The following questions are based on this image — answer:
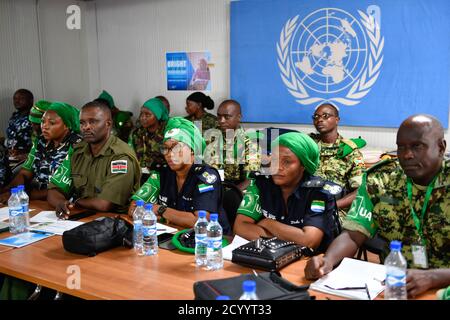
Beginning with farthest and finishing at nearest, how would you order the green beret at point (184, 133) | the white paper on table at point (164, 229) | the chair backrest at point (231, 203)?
the chair backrest at point (231, 203) < the green beret at point (184, 133) < the white paper on table at point (164, 229)

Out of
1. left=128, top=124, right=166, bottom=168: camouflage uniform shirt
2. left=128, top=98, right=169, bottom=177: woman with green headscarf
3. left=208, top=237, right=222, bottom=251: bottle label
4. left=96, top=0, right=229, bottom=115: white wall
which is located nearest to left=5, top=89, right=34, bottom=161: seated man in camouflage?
left=96, top=0, right=229, bottom=115: white wall

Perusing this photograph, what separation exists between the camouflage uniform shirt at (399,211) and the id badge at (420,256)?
114mm

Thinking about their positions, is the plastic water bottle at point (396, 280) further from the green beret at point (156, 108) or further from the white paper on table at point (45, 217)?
the green beret at point (156, 108)

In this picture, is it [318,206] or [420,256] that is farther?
[318,206]

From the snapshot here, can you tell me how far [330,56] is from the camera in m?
5.40

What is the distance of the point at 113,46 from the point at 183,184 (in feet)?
17.2

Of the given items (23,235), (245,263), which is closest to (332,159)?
(245,263)

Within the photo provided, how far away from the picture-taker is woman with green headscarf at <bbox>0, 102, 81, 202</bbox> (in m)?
3.58

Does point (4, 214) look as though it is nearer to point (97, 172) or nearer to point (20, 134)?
point (97, 172)

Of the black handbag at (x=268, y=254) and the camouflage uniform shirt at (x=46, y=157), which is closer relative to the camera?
the black handbag at (x=268, y=254)

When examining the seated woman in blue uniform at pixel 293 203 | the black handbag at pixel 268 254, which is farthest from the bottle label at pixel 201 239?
the seated woman in blue uniform at pixel 293 203

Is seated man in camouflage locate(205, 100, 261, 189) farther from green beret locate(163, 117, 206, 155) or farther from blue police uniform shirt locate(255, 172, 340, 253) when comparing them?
blue police uniform shirt locate(255, 172, 340, 253)

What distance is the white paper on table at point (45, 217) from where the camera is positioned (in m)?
2.86

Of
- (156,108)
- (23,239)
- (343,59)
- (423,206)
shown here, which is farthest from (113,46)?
(423,206)
